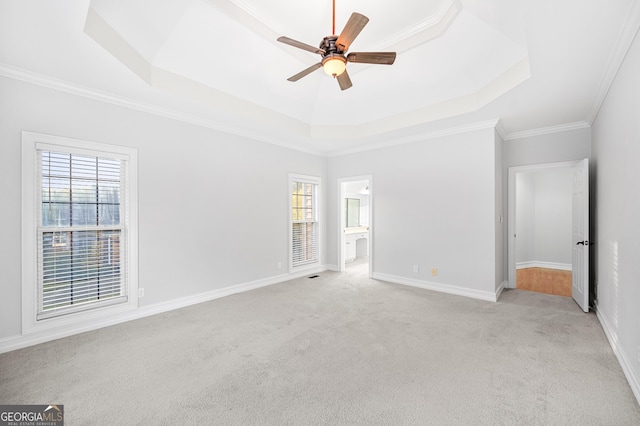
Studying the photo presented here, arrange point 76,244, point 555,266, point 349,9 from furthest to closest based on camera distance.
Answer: point 555,266 → point 76,244 → point 349,9

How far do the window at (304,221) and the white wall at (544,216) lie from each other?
15.1ft

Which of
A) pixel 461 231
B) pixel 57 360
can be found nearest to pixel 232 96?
pixel 57 360

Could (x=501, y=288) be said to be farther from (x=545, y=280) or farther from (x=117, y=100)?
(x=117, y=100)

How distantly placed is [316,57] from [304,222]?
3.16 m

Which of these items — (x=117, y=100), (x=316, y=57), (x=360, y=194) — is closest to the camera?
(x=117, y=100)

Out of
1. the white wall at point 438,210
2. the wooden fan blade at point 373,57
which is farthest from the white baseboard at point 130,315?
the wooden fan blade at point 373,57

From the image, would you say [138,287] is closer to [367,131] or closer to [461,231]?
[367,131]

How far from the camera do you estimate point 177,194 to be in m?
3.69

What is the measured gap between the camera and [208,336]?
9.40 ft

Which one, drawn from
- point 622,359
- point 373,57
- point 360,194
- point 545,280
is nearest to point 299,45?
point 373,57

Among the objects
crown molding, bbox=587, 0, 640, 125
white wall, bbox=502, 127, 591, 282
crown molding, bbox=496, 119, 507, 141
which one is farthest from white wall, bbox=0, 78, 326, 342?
crown molding, bbox=587, 0, 640, 125

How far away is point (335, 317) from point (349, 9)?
3.45 meters

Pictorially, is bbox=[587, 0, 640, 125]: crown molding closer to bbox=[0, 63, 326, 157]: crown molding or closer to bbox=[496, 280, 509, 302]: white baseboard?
bbox=[496, 280, 509, 302]: white baseboard

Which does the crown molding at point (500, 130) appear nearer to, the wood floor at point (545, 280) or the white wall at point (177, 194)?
the wood floor at point (545, 280)
